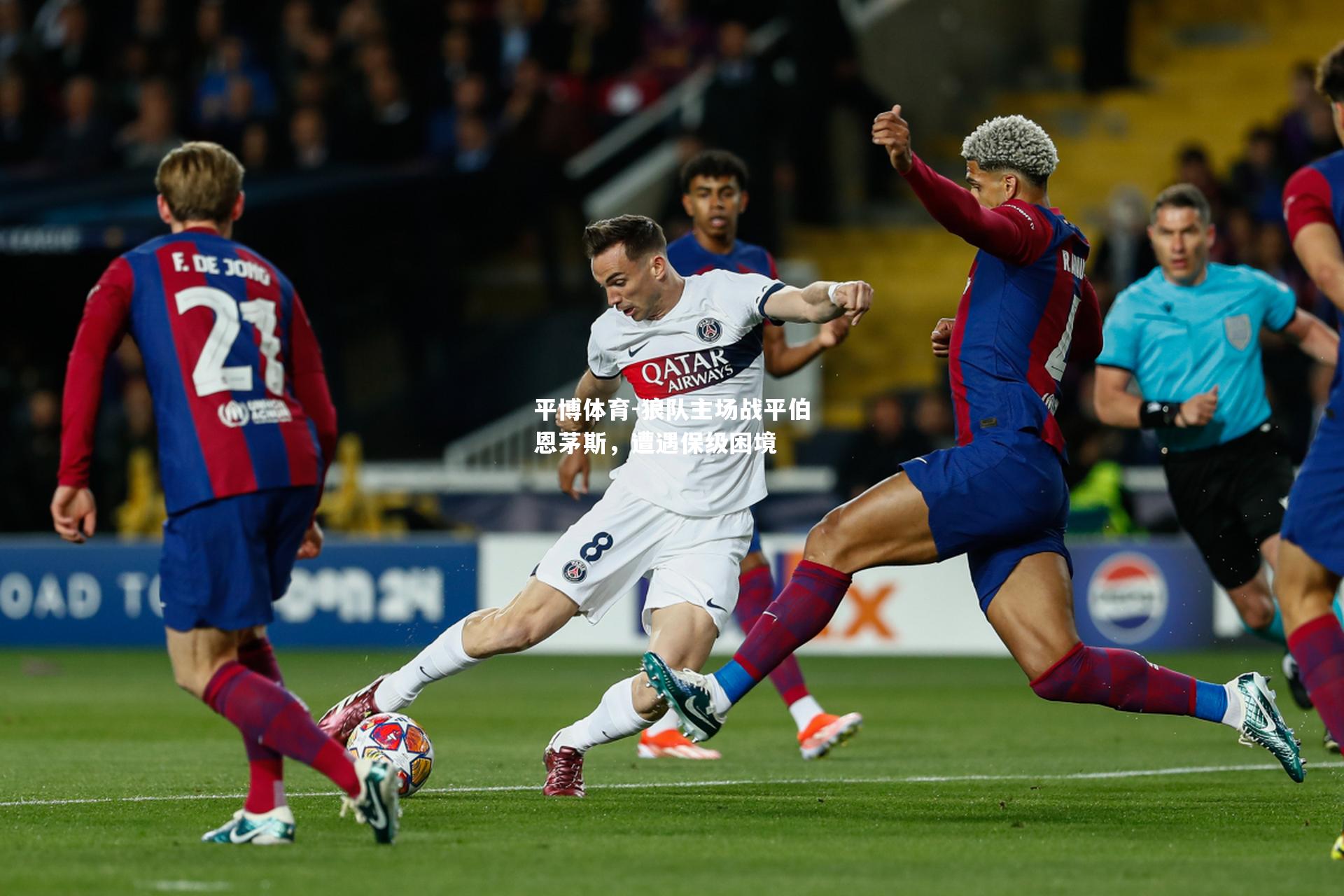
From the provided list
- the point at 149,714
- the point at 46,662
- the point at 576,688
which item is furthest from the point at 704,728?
the point at 46,662

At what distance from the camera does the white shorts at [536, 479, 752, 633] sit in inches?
292

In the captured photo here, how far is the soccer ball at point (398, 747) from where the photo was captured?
729 cm

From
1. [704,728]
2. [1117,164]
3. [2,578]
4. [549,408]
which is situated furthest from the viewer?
[1117,164]

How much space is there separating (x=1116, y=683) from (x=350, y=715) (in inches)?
103

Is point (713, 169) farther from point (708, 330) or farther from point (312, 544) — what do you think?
point (312, 544)

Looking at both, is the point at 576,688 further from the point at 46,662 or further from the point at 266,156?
the point at 266,156

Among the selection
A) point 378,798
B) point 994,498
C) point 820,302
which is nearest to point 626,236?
point 820,302

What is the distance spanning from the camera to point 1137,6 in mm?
23375

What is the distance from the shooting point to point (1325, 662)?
5977mm

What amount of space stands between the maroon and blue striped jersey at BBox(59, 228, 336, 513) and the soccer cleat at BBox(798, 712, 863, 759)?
128 inches

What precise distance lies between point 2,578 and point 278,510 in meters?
11.1

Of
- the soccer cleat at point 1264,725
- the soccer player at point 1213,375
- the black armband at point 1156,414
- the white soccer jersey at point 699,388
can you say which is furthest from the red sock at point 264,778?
the soccer player at point 1213,375

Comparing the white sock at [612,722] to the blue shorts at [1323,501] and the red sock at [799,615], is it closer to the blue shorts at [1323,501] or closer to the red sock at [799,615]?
the red sock at [799,615]

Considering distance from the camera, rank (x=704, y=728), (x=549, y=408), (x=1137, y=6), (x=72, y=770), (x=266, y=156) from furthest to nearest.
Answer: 1. (x=1137, y=6)
2. (x=266, y=156)
3. (x=549, y=408)
4. (x=72, y=770)
5. (x=704, y=728)
